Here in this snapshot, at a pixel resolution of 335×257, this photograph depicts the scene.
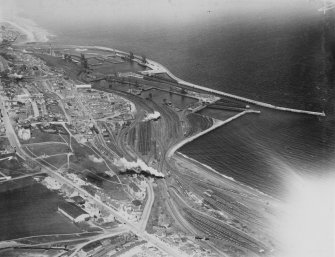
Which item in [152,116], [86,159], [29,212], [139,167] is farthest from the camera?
[152,116]

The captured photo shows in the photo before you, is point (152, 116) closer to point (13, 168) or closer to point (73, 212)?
point (13, 168)

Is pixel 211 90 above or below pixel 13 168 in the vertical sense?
above

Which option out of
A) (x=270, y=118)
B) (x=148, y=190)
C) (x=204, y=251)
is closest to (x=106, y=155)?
(x=148, y=190)

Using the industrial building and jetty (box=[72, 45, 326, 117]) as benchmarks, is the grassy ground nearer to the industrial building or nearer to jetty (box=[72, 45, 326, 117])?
the industrial building

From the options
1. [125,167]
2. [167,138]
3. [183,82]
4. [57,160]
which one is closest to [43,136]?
[57,160]

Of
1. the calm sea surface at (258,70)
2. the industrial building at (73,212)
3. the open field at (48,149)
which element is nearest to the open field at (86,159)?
the open field at (48,149)
